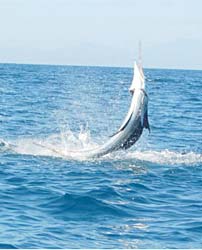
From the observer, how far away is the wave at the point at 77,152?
18.7 metres

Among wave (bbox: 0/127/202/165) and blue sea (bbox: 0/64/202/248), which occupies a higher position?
wave (bbox: 0/127/202/165)

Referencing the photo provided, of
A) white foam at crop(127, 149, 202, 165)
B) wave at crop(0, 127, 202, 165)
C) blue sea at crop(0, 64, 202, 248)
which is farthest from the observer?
white foam at crop(127, 149, 202, 165)

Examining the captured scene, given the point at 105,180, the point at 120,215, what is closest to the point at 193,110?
the point at 105,180

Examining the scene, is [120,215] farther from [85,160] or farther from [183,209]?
[85,160]

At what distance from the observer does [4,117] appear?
30469 mm

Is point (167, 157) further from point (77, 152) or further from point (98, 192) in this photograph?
→ point (98, 192)

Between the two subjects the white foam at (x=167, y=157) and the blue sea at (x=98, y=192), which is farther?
the white foam at (x=167, y=157)

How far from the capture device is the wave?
18.7 metres

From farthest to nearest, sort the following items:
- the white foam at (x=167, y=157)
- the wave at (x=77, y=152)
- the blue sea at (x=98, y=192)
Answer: the white foam at (x=167, y=157), the wave at (x=77, y=152), the blue sea at (x=98, y=192)

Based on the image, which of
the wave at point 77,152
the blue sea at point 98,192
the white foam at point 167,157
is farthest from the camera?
the white foam at point 167,157

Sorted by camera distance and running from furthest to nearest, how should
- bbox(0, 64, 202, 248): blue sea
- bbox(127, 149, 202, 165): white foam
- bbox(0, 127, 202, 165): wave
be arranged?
bbox(127, 149, 202, 165): white foam < bbox(0, 127, 202, 165): wave < bbox(0, 64, 202, 248): blue sea

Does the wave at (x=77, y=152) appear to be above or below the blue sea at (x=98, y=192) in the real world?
above

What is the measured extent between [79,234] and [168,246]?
155 centimetres

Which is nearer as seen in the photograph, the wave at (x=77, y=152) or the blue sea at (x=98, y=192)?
the blue sea at (x=98, y=192)
